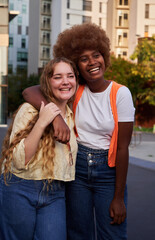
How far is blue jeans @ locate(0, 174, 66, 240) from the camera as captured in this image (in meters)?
2.28

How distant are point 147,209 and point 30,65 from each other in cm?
6049

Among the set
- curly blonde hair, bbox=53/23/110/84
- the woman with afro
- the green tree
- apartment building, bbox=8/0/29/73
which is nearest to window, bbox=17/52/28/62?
apartment building, bbox=8/0/29/73

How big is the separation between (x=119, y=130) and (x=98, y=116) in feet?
0.57

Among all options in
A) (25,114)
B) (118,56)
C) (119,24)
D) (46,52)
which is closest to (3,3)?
(118,56)

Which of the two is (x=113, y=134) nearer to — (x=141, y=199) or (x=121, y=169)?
(x=121, y=169)

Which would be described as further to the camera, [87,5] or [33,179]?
[87,5]

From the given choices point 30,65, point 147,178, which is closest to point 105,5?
point 30,65

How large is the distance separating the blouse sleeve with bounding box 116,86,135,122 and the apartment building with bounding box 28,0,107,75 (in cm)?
5717

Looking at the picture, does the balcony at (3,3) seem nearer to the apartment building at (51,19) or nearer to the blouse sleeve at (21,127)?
the blouse sleeve at (21,127)

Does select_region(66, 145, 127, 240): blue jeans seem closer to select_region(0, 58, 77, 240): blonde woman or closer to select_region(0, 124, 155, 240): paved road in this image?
select_region(0, 58, 77, 240): blonde woman

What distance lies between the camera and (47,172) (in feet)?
7.59

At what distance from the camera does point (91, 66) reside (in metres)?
2.55

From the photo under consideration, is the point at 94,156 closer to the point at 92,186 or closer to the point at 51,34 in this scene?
the point at 92,186

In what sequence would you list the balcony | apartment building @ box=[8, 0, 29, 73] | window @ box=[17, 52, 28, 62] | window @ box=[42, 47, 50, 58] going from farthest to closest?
1. window @ box=[17, 52, 28, 62]
2. apartment building @ box=[8, 0, 29, 73]
3. window @ box=[42, 47, 50, 58]
4. the balcony
